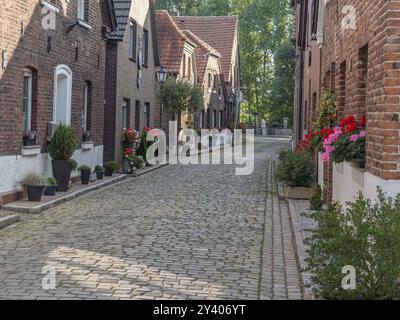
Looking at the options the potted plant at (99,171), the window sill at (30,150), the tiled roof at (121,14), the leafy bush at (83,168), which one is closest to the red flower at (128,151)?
the potted plant at (99,171)

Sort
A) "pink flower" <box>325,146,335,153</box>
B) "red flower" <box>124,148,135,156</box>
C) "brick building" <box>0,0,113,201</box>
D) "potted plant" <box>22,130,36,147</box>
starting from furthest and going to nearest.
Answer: "red flower" <box>124,148,135,156</box>, "potted plant" <box>22,130,36,147</box>, "brick building" <box>0,0,113,201</box>, "pink flower" <box>325,146,335,153</box>

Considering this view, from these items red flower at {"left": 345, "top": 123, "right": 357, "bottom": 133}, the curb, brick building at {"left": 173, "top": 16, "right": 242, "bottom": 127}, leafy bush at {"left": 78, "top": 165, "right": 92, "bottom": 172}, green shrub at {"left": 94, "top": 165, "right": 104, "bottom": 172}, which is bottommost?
the curb

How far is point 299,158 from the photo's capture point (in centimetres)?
1547

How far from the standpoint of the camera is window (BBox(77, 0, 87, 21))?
678 inches

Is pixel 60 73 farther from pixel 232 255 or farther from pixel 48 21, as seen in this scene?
pixel 232 255

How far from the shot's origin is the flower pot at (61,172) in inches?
582

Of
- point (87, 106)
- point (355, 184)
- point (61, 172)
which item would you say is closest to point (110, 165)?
point (87, 106)

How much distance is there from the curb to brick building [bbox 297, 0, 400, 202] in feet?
17.2

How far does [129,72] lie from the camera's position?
23.1 m

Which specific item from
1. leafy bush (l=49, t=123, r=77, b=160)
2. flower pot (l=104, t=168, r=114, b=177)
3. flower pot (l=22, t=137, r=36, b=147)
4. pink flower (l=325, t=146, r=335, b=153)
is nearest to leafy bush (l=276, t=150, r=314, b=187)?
leafy bush (l=49, t=123, r=77, b=160)

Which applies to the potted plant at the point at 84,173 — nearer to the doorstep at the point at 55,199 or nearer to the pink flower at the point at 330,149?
the doorstep at the point at 55,199

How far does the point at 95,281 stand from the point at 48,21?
9.06 metres

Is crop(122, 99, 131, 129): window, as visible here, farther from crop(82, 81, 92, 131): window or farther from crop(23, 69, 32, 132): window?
crop(23, 69, 32, 132): window

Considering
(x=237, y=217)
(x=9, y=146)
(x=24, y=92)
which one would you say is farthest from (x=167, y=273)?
(x=24, y=92)
